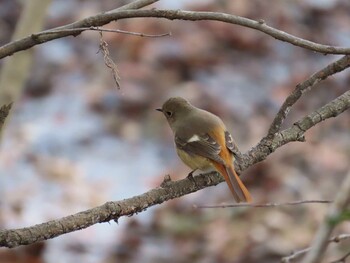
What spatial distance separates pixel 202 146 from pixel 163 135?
3.25m

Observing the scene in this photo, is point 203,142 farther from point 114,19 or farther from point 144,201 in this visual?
point 114,19

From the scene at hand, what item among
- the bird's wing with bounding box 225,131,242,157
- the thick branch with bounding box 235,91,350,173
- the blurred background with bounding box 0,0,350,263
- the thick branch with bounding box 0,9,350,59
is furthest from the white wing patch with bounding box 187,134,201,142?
the blurred background with bounding box 0,0,350,263

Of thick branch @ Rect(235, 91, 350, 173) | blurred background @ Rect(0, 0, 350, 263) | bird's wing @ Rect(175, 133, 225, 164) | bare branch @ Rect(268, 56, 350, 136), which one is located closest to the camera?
bare branch @ Rect(268, 56, 350, 136)

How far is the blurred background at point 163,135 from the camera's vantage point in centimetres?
536

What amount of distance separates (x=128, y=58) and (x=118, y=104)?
727 millimetres

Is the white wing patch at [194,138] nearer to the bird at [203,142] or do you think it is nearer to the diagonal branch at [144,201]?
the bird at [203,142]

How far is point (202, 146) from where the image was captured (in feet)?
10.7

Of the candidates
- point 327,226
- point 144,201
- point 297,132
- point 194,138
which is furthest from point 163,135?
point 327,226

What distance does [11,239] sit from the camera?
1.90 metres

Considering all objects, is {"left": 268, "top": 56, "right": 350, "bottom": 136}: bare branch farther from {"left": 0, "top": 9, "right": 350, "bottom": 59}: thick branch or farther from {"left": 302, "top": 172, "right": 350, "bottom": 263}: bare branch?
{"left": 302, "top": 172, "right": 350, "bottom": 263}: bare branch

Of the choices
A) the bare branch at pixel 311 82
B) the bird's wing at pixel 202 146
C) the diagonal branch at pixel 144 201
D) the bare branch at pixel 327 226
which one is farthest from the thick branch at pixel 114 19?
the bird's wing at pixel 202 146

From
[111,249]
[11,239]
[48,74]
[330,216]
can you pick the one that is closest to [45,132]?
[48,74]

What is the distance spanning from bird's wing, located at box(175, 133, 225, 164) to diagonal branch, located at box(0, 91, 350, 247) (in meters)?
0.17

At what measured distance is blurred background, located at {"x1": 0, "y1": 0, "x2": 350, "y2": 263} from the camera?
536cm
